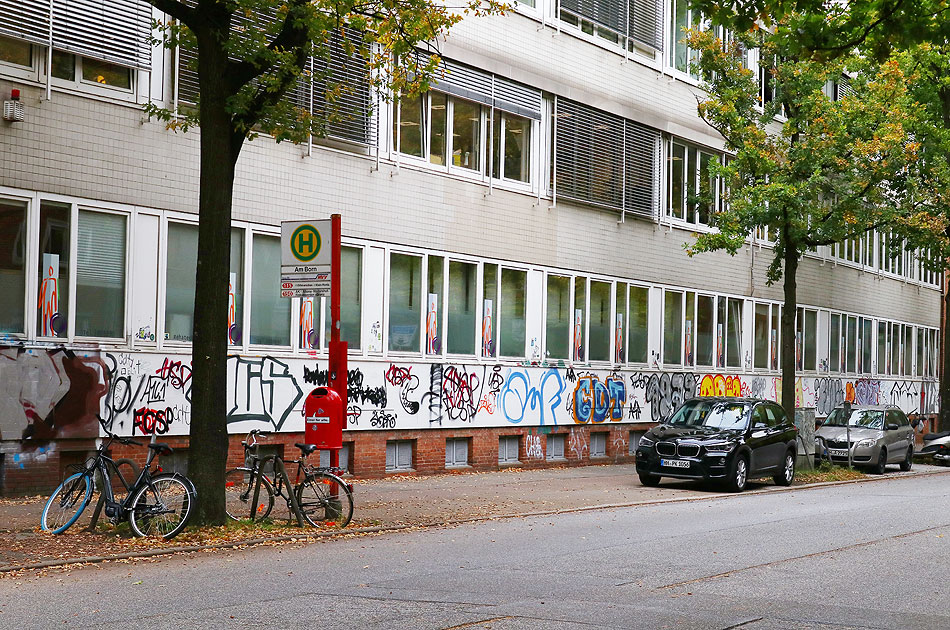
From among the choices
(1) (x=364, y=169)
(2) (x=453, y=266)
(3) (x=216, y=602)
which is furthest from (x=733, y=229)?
(3) (x=216, y=602)

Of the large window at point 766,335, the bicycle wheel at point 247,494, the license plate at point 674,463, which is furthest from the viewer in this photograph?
the large window at point 766,335

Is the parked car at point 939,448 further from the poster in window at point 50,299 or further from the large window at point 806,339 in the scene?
the poster in window at point 50,299

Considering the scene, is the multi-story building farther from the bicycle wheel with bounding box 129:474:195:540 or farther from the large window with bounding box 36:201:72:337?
the bicycle wheel with bounding box 129:474:195:540

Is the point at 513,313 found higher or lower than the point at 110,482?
higher

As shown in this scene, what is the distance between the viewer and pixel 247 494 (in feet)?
45.9

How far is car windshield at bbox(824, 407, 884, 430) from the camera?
2838 centimetres

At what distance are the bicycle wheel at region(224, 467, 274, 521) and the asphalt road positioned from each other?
3.86 ft

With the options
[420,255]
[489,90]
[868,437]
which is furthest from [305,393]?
[868,437]

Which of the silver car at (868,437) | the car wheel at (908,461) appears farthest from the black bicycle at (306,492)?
the car wheel at (908,461)

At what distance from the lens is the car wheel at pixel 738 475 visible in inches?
810

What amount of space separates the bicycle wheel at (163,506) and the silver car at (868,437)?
17.6 meters

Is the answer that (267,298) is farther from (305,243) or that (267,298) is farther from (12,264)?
(305,243)

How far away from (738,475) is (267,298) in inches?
329

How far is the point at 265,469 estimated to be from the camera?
45.0ft
